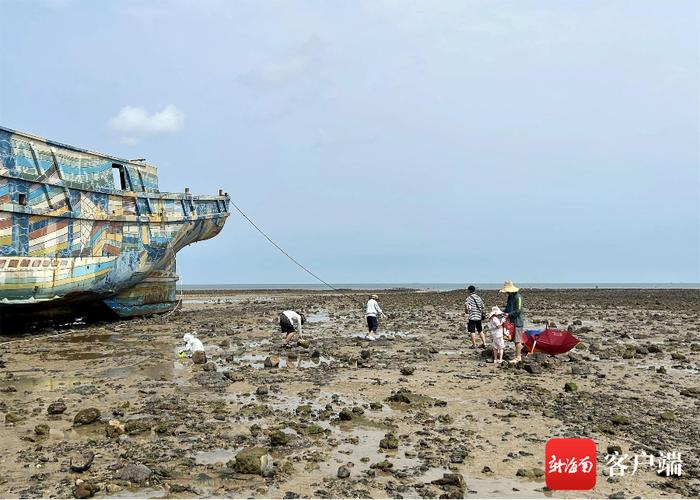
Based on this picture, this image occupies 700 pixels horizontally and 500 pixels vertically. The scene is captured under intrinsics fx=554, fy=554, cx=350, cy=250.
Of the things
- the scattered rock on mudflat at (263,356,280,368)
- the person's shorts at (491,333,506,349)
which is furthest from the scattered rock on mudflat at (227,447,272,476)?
the person's shorts at (491,333,506,349)

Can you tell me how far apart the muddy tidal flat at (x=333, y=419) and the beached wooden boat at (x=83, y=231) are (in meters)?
3.53

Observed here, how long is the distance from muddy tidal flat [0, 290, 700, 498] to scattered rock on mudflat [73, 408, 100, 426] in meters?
0.02

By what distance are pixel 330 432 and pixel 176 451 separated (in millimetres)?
1980

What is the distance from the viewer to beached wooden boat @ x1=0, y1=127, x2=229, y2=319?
17.0 metres

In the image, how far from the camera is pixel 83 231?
1962 centimetres

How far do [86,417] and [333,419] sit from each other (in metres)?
3.45

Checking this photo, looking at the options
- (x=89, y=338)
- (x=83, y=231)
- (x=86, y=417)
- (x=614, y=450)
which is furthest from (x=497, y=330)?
(x=83, y=231)

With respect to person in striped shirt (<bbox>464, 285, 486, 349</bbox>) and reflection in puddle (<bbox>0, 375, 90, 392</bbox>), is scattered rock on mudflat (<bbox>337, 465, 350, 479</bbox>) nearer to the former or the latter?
reflection in puddle (<bbox>0, 375, 90, 392</bbox>)

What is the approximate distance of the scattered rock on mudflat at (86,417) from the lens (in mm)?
7672

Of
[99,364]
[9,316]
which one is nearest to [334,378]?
[99,364]

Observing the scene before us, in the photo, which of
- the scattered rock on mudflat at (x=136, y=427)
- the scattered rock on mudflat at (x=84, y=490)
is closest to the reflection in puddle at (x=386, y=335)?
the scattered rock on mudflat at (x=136, y=427)

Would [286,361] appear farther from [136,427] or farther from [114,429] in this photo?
[114,429]

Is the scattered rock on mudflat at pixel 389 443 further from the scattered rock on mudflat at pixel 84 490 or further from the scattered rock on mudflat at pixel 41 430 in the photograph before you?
the scattered rock on mudflat at pixel 41 430

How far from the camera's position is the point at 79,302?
2111 centimetres
